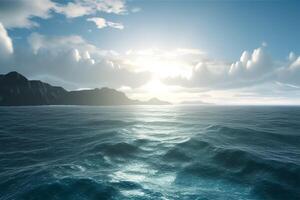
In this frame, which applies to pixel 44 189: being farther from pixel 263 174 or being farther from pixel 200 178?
pixel 263 174

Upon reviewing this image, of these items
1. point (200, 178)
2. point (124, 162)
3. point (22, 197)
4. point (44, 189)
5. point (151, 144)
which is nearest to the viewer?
point (22, 197)

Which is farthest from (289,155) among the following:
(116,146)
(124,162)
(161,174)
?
(116,146)

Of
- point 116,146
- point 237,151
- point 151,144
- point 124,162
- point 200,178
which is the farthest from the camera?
point 151,144

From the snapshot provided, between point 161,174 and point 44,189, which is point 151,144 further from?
point 44,189

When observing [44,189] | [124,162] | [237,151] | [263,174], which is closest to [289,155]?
[237,151]

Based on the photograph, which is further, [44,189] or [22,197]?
[44,189]

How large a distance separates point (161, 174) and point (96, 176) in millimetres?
5102

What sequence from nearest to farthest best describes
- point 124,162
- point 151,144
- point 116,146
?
point 124,162 < point 116,146 < point 151,144

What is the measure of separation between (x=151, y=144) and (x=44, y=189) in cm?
1495

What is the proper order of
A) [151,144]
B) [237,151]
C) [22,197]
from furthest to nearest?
[151,144] → [237,151] → [22,197]

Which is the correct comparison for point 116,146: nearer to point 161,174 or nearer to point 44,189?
point 161,174

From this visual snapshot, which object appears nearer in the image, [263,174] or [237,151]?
[263,174]

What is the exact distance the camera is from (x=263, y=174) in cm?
1493

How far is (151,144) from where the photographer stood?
979 inches
